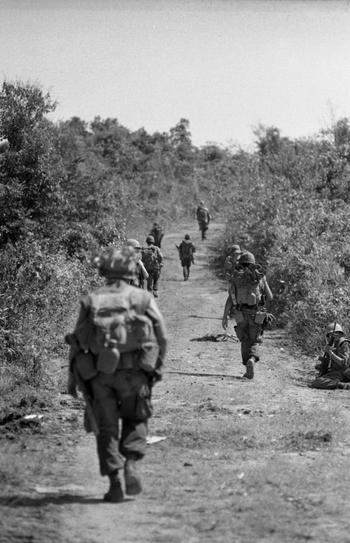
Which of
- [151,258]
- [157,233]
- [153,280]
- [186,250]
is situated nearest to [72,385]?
[151,258]

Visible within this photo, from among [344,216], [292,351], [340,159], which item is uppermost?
[340,159]

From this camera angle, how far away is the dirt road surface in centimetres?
580

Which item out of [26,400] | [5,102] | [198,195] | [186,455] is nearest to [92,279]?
[5,102]

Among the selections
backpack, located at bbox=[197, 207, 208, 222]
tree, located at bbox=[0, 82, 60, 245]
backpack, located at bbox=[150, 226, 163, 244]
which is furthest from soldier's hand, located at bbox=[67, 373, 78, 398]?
backpack, located at bbox=[197, 207, 208, 222]

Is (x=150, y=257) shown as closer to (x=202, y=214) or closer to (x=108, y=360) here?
(x=108, y=360)

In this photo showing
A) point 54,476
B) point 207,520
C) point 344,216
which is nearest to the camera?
point 207,520

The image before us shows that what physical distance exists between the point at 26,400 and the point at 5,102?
1313 cm

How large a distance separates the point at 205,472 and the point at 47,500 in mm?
1586

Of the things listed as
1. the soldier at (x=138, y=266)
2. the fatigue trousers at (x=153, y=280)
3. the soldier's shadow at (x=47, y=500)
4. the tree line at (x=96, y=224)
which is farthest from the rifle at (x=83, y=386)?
the fatigue trousers at (x=153, y=280)

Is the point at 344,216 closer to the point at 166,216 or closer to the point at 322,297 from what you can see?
the point at 322,297

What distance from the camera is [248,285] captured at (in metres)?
13.0

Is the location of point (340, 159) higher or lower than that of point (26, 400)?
higher

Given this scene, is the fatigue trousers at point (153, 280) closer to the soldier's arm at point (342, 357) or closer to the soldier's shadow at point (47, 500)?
the soldier's arm at point (342, 357)

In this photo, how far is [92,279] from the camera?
73.6ft
